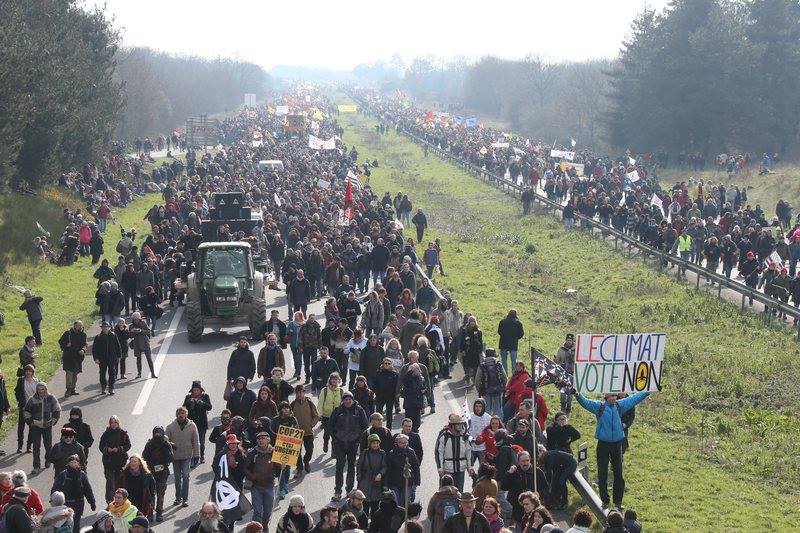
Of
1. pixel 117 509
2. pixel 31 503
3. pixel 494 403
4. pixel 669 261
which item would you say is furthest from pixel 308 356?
pixel 669 261

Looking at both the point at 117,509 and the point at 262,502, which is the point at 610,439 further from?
the point at 117,509

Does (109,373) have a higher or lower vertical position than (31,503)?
lower

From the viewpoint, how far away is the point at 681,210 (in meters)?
47.8

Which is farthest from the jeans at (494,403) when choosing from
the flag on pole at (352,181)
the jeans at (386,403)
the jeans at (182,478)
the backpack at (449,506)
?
the flag on pole at (352,181)

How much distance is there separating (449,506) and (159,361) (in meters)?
13.8

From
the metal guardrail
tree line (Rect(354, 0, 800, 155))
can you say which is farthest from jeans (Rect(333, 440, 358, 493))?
tree line (Rect(354, 0, 800, 155))

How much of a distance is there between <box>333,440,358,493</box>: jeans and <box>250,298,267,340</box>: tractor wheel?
35.5ft

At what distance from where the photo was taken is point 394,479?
49.4ft

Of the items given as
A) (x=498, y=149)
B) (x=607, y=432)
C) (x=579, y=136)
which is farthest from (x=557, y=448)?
(x=579, y=136)

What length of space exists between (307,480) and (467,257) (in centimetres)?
2742

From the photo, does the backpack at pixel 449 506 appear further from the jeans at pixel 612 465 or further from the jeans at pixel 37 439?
the jeans at pixel 37 439

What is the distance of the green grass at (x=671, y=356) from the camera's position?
1748 cm

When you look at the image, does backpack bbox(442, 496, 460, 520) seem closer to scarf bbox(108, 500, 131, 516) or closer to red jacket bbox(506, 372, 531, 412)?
scarf bbox(108, 500, 131, 516)

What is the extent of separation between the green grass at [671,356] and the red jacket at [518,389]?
A: 201 centimetres
